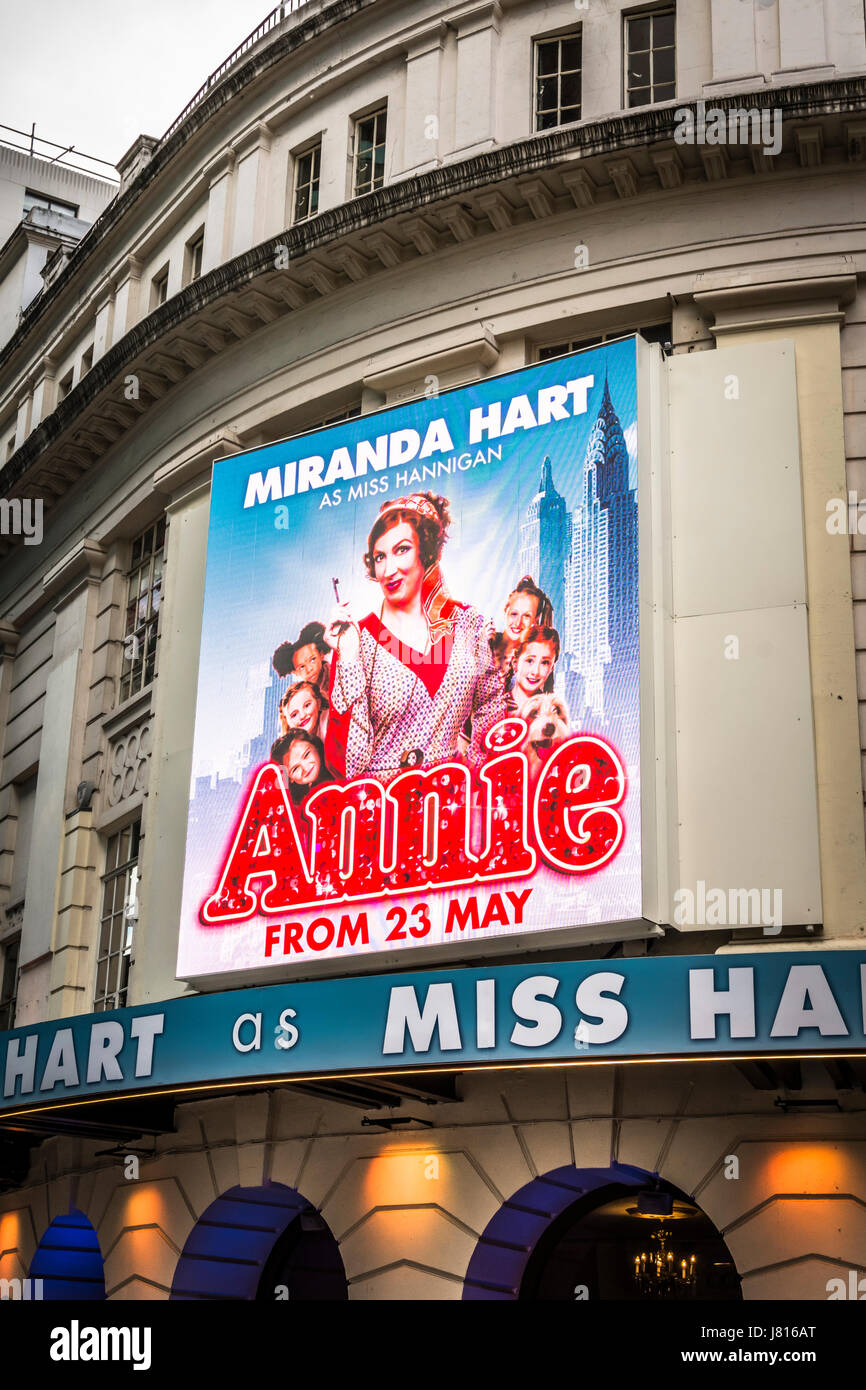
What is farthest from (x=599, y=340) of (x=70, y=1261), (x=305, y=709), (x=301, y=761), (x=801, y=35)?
(x=70, y=1261)

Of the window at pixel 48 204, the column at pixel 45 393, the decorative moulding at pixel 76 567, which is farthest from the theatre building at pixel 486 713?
the window at pixel 48 204

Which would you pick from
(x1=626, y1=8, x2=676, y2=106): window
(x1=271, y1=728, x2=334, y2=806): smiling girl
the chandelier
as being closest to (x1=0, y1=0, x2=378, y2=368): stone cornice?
(x1=626, y1=8, x2=676, y2=106): window

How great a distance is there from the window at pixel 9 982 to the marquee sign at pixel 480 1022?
833cm

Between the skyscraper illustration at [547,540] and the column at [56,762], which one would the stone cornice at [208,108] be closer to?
the column at [56,762]

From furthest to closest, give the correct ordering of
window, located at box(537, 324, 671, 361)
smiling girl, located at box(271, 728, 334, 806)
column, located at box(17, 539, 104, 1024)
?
1. column, located at box(17, 539, 104, 1024)
2. window, located at box(537, 324, 671, 361)
3. smiling girl, located at box(271, 728, 334, 806)

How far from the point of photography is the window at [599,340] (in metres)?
20.7

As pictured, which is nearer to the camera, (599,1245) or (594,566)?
(594,566)

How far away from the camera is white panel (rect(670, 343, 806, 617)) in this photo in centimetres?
1811

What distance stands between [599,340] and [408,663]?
5383 millimetres

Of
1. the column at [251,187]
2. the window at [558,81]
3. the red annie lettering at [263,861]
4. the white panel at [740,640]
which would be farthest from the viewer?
the column at [251,187]

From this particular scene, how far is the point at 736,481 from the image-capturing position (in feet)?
61.1

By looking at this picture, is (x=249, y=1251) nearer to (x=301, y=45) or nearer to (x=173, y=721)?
(x=173, y=721)

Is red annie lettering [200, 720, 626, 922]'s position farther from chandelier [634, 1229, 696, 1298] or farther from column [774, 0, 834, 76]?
column [774, 0, 834, 76]

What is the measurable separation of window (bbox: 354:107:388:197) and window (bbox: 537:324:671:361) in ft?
14.3
